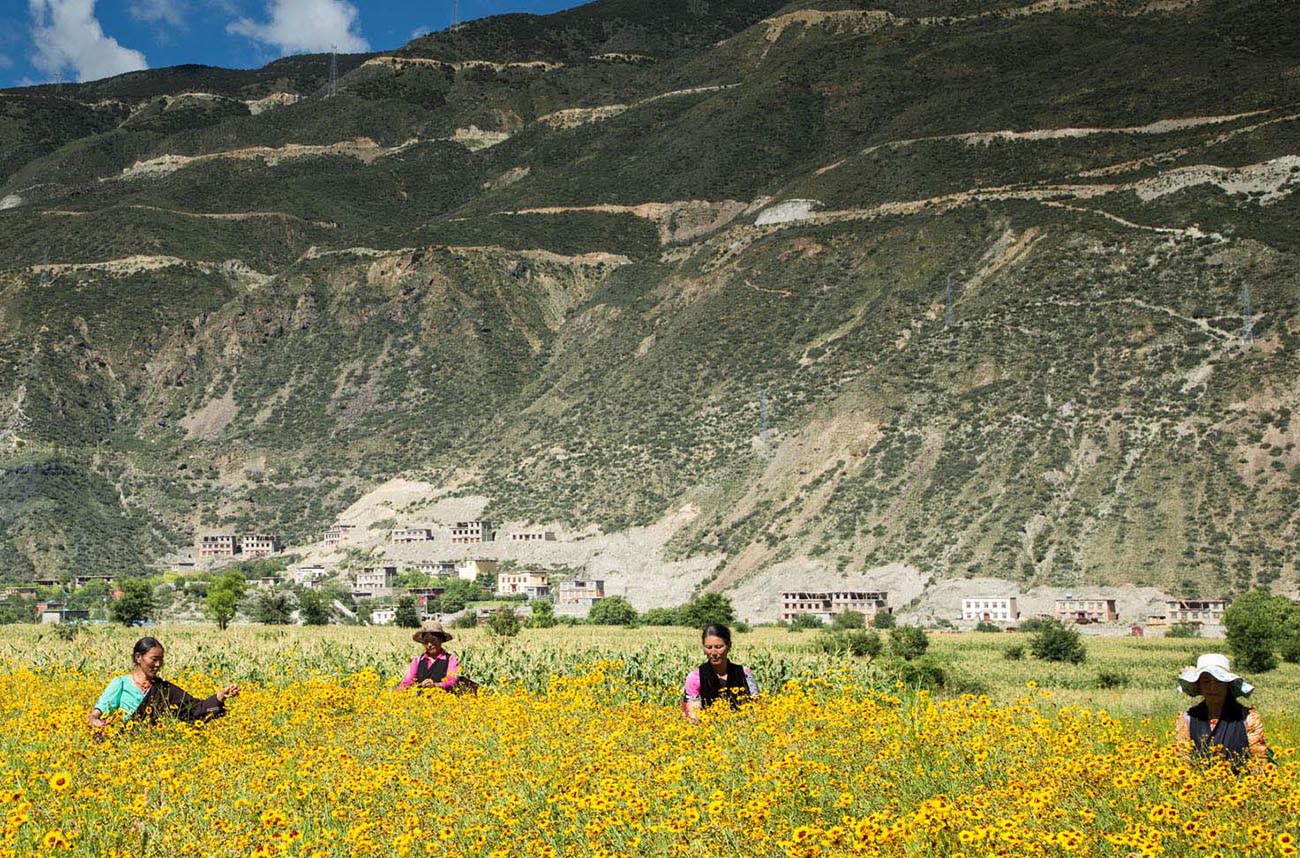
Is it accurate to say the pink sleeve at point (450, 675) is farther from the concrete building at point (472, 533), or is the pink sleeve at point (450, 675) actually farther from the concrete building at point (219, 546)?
the concrete building at point (219, 546)

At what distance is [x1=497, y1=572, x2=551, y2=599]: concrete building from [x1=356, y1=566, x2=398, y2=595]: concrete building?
27.8ft

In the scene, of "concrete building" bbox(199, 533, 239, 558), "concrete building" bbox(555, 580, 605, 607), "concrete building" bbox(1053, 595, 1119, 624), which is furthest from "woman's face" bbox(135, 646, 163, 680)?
"concrete building" bbox(199, 533, 239, 558)

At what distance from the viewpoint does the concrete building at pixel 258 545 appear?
11344 cm

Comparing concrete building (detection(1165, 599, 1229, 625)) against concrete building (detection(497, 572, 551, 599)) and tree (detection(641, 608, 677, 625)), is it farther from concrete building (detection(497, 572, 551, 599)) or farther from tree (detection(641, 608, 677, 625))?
concrete building (detection(497, 572, 551, 599))

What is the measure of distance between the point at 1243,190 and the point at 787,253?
37199 millimetres

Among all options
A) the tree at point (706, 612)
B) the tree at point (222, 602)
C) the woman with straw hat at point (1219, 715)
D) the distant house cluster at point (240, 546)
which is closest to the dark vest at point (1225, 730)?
the woman with straw hat at point (1219, 715)

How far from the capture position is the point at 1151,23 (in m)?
144

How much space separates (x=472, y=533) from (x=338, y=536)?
1567cm

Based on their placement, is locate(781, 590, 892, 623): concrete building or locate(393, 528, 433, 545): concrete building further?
locate(393, 528, 433, 545): concrete building

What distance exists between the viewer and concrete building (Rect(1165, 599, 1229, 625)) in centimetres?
6391

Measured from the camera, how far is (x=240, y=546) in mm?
114500

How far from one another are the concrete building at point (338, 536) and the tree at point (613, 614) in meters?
43.0

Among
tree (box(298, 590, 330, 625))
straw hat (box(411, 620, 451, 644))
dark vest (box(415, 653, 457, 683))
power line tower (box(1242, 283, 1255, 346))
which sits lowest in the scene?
dark vest (box(415, 653, 457, 683))

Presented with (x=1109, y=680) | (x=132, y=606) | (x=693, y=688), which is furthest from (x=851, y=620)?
(x=693, y=688)
